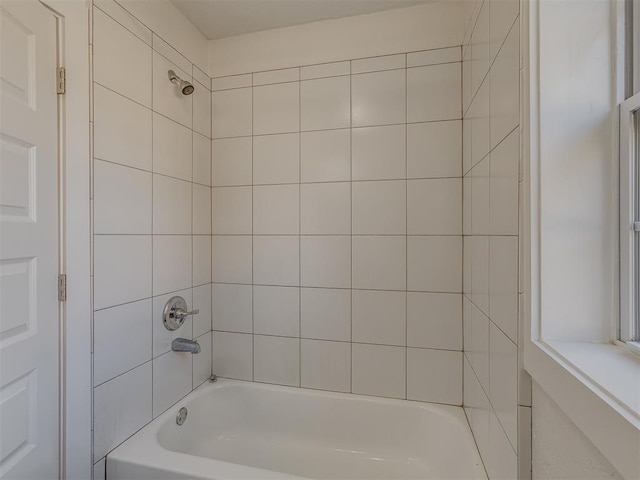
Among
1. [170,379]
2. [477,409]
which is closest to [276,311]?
[170,379]

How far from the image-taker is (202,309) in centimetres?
179

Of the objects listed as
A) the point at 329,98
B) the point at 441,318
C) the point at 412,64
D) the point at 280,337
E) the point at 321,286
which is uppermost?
the point at 412,64

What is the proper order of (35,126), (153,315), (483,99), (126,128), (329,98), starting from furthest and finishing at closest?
(329,98), (153,315), (126,128), (483,99), (35,126)

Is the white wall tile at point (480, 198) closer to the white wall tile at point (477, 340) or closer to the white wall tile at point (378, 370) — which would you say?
the white wall tile at point (477, 340)

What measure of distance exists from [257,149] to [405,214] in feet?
2.96

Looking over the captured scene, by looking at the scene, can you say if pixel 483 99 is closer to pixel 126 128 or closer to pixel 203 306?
pixel 126 128

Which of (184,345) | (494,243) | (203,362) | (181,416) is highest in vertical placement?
(494,243)

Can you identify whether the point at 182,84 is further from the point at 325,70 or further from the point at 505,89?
the point at 505,89

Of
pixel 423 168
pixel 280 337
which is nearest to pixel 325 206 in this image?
pixel 423 168

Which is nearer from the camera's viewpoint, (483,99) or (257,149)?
(483,99)

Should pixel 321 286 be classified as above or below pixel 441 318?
above

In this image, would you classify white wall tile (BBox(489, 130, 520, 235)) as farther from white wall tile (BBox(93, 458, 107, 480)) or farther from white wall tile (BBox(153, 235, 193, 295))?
white wall tile (BBox(93, 458, 107, 480))

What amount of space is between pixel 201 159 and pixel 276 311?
957 mm

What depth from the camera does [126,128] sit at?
1.29 metres
